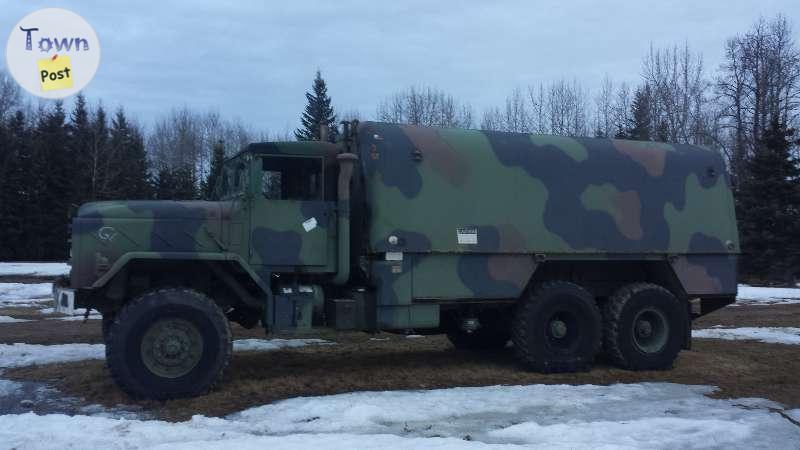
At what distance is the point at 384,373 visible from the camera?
30.3 ft

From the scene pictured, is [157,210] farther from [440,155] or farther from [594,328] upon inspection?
[594,328]

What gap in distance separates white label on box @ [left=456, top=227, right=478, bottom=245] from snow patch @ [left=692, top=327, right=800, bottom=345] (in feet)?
21.5

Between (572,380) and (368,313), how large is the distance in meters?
2.69

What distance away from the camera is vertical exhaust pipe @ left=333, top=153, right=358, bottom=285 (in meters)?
8.50

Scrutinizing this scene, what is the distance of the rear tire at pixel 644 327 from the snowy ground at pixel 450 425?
154cm

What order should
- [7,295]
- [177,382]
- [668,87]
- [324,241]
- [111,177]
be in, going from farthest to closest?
[668,87], [111,177], [7,295], [324,241], [177,382]

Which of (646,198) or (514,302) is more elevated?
(646,198)

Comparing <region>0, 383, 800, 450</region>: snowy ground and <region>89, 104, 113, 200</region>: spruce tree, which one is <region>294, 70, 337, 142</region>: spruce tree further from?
<region>0, 383, 800, 450</region>: snowy ground

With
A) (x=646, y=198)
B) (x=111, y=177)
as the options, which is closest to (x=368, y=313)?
(x=646, y=198)

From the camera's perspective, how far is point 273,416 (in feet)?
22.7

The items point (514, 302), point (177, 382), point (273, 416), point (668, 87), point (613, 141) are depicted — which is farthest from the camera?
point (668, 87)

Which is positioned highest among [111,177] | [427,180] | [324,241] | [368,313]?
[111,177]

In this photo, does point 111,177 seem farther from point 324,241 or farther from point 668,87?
point 324,241

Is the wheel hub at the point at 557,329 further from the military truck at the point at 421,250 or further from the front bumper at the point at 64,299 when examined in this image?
the front bumper at the point at 64,299
